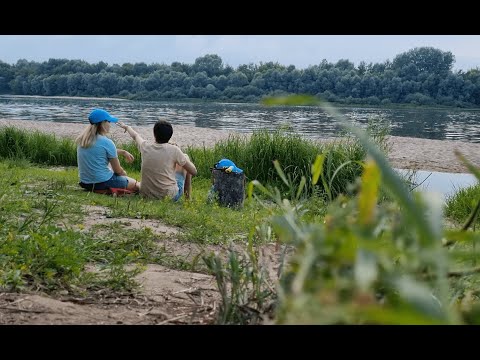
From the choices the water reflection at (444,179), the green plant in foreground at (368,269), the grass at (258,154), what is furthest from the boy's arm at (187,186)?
the green plant in foreground at (368,269)

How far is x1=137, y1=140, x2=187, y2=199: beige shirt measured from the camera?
7477 mm

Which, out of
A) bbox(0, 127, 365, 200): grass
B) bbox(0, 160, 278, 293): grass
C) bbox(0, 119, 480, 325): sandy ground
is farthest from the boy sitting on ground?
→ bbox(0, 127, 365, 200): grass

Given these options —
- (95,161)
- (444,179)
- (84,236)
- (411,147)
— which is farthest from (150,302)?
(411,147)

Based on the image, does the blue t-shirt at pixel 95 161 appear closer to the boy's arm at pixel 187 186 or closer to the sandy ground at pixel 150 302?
the boy's arm at pixel 187 186

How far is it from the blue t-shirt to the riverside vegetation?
30 centimetres

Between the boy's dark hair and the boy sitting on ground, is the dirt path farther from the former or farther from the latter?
the boy's dark hair

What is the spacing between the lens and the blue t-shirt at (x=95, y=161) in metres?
7.68

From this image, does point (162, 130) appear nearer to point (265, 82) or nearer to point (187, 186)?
point (187, 186)

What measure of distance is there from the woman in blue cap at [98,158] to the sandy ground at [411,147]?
4651 mm

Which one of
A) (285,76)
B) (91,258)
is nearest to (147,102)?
(285,76)

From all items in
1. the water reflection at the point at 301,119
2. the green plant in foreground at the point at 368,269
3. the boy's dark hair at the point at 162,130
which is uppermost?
the green plant in foreground at the point at 368,269

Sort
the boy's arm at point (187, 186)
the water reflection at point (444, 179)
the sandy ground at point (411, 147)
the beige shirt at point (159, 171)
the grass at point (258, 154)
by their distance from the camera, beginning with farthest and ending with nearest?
the sandy ground at point (411, 147)
the water reflection at point (444, 179)
the grass at point (258, 154)
the boy's arm at point (187, 186)
the beige shirt at point (159, 171)

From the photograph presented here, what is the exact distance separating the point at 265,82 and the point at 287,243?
1308 inches

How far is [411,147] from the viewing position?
726 inches
